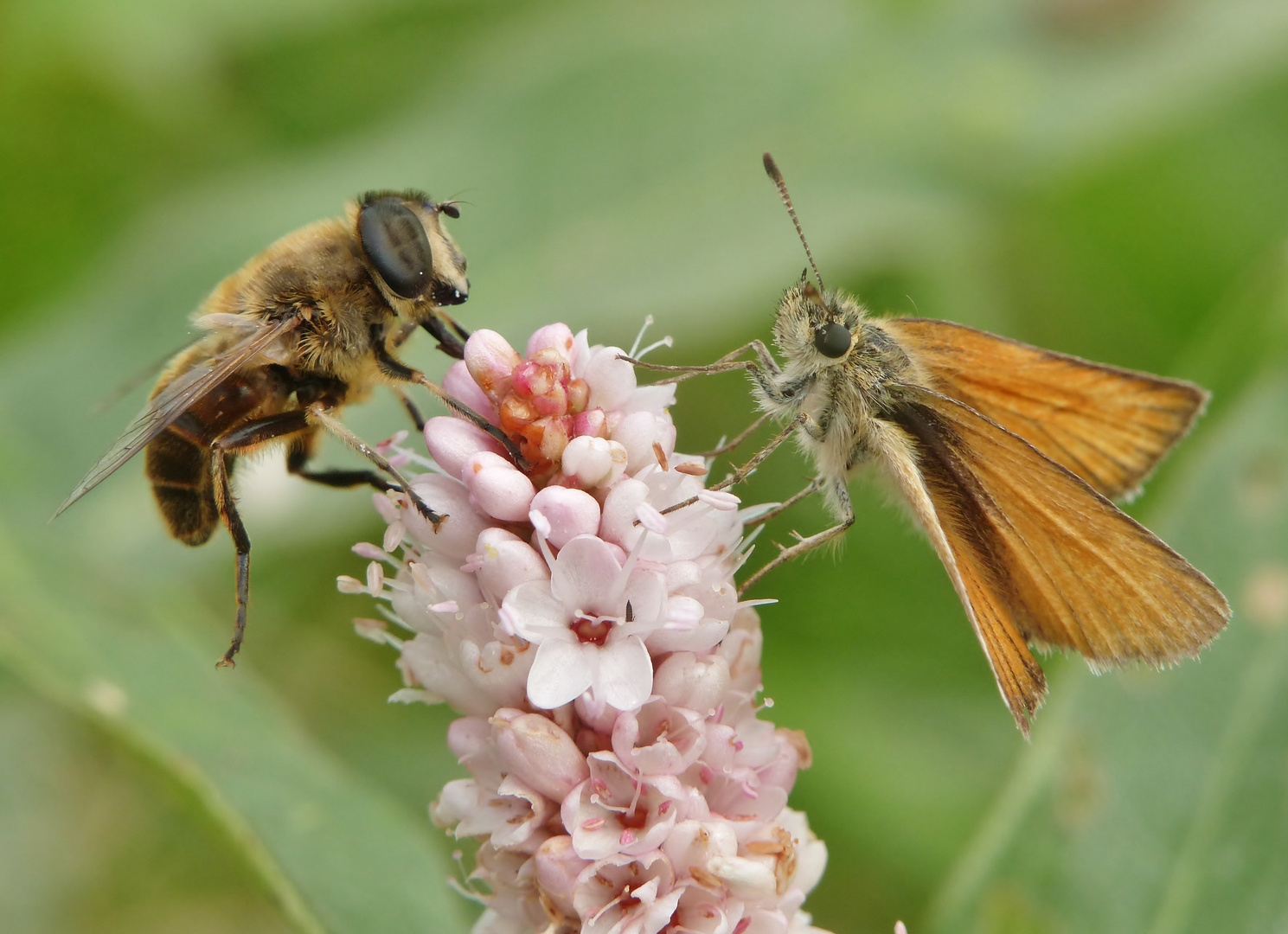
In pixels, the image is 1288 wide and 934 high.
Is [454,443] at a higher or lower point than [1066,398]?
higher

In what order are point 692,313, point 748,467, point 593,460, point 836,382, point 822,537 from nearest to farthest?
point 593,460, point 748,467, point 822,537, point 836,382, point 692,313

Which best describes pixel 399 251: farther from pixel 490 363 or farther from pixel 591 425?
pixel 591 425

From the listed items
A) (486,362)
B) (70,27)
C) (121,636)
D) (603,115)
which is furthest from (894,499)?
(70,27)

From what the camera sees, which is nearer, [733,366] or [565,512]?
[565,512]

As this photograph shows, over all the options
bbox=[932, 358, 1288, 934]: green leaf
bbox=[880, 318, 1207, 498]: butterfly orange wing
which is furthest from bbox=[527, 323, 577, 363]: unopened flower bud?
bbox=[932, 358, 1288, 934]: green leaf

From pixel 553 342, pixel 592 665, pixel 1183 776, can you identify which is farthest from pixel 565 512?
pixel 1183 776

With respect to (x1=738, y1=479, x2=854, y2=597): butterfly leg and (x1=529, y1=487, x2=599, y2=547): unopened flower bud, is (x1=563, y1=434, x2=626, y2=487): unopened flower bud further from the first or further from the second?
(x1=738, y1=479, x2=854, y2=597): butterfly leg

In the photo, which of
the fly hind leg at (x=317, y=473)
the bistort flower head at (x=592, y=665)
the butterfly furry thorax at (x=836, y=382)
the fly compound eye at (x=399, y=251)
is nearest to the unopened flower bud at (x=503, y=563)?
the bistort flower head at (x=592, y=665)
